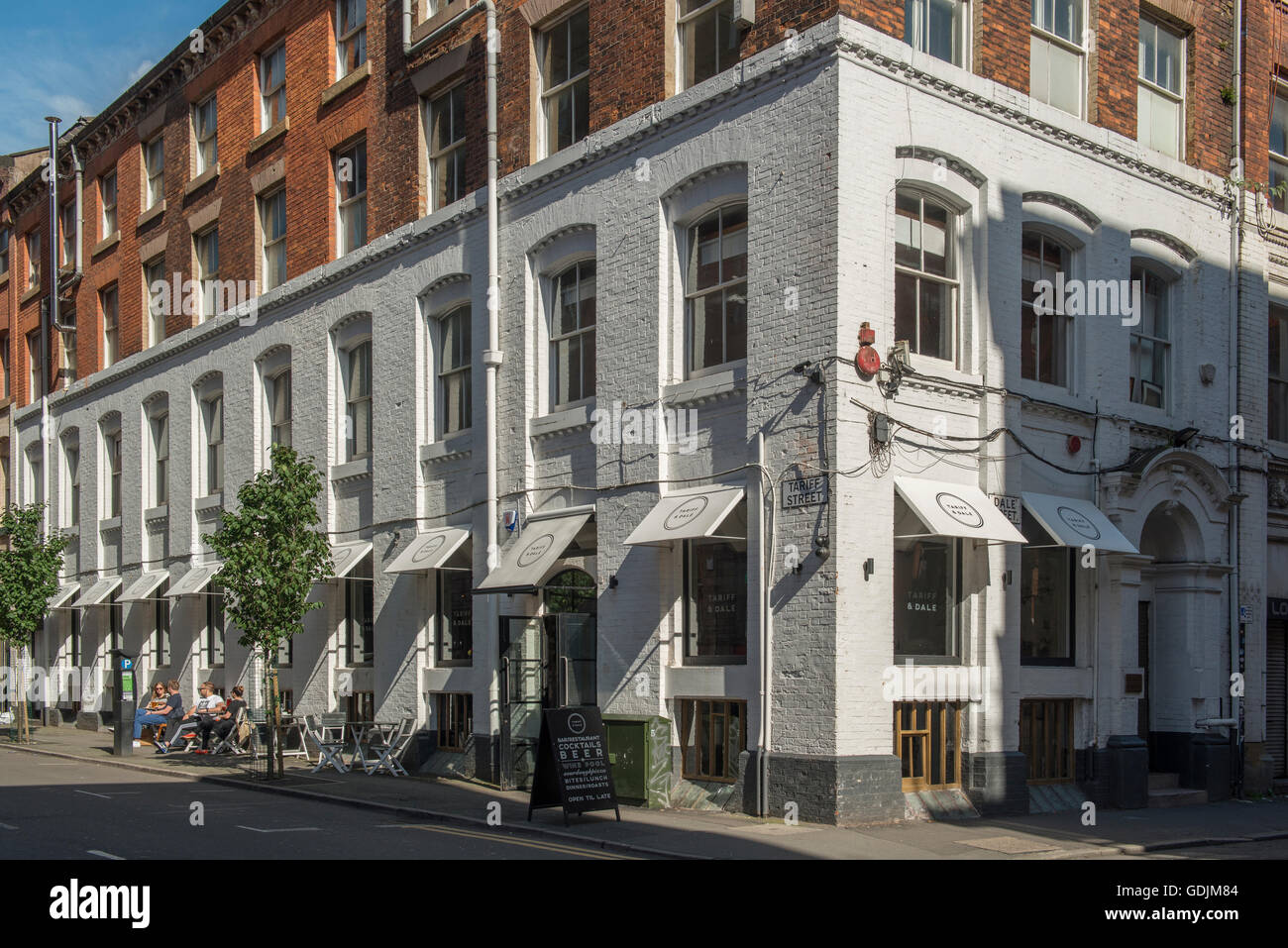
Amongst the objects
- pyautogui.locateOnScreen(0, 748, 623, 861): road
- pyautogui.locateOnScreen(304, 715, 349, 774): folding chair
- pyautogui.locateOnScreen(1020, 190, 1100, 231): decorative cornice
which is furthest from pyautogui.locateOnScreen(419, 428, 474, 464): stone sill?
pyautogui.locateOnScreen(1020, 190, 1100, 231): decorative cornice

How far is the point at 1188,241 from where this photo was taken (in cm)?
1927

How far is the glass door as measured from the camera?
18.2 metres

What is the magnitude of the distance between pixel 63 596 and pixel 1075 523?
2598 centimetres

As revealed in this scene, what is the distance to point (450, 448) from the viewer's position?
21047 mm

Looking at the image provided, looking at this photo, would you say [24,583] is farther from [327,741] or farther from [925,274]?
[925,274]

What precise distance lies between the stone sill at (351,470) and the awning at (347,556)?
1155mm

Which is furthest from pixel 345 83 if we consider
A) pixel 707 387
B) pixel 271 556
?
pixel 707 387

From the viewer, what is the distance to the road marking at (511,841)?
41.5 ft

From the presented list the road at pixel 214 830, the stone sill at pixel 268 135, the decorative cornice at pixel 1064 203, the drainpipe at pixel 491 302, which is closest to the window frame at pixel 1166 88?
the decorative cornice at pixel 1064 203

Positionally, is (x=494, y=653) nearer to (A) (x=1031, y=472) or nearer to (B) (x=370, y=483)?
(B) (x=370, y=483)

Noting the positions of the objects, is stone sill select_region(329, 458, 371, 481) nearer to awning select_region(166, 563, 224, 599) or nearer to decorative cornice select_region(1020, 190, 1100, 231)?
awning select_region(166, 563, 224, 599)

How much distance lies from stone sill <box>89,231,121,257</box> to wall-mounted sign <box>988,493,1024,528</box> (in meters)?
24.2

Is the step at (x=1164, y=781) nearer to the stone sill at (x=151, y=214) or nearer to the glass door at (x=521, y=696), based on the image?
the glass door at (x=521, y=696)

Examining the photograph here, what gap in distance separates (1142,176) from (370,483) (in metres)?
13.1
